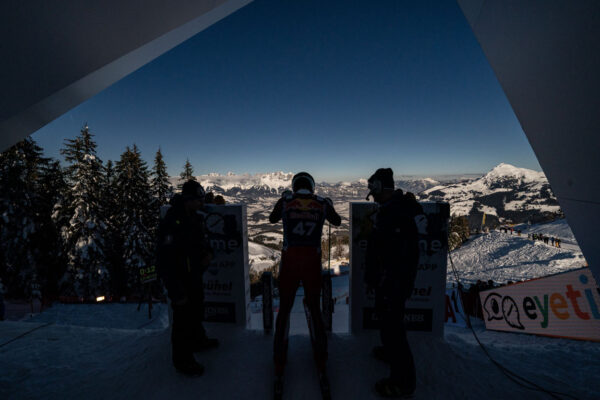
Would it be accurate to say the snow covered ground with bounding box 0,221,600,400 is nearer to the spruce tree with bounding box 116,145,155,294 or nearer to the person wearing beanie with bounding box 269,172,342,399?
the person wearing beanie with bounding box 269,172,342,399

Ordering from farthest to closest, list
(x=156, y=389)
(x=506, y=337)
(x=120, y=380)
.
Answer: (x=506, y=337) → (x=120, y=380) → (x=156, y=389)

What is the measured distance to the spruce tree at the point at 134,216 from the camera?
14406 mm

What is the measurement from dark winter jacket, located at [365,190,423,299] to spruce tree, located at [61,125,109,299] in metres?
18.0

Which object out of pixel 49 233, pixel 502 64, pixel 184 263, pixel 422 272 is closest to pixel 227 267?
pixel 184 263

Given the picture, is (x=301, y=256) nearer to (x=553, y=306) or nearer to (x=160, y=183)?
(x=553, y=306)

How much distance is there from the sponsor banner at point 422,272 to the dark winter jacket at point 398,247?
1260 mm

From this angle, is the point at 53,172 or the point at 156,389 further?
the point at 53,172

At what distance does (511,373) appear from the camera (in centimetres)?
329

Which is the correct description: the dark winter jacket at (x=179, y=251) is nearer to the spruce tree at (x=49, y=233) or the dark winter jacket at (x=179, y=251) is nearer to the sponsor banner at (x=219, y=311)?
the sponsor banner at (x=219, y=311)

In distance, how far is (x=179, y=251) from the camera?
114 inches

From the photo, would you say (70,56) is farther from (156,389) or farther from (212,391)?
(212,391)

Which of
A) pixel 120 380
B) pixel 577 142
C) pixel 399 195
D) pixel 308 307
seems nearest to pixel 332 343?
pixel 308 307

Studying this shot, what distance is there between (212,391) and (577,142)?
593cm

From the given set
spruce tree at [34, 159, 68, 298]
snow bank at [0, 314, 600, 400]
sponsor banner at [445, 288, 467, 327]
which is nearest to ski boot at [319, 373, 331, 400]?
snow bank at [0, 314, 600, 400]
